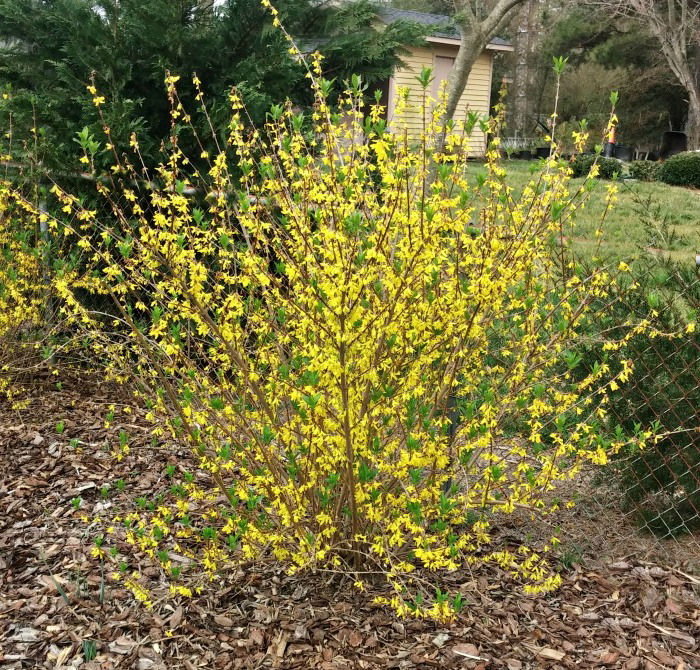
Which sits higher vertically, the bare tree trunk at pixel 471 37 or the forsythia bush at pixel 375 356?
the bare tree trunk at pixel 471 37

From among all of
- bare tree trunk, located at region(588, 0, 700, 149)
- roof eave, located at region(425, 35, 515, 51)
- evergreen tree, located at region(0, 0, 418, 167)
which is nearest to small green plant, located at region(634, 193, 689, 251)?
evergreen tree, located at region(0, 0, 418, 167)

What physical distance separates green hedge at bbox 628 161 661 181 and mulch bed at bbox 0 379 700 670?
14397mm

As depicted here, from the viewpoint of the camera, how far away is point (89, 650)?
8.71 ft

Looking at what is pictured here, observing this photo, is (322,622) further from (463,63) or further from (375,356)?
(463,63)

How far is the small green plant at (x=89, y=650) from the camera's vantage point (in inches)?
104

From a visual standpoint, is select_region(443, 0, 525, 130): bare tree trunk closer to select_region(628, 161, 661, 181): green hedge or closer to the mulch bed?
the mulch bed

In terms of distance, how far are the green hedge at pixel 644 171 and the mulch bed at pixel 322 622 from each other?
47.2ft

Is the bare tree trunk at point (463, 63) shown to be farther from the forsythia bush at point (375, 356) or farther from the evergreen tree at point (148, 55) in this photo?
the forsythia bush at point (375, 356)

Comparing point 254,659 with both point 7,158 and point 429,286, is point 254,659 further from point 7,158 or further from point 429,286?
point 7,158

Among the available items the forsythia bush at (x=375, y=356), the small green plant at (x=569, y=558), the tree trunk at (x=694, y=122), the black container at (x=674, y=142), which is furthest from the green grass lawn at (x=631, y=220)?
the black container at (x=674, y=142)

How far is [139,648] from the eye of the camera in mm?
2713

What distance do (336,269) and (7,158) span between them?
10.3 ft

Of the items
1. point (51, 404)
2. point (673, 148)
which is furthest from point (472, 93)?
point (51, 404)

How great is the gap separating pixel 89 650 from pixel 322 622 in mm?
808
